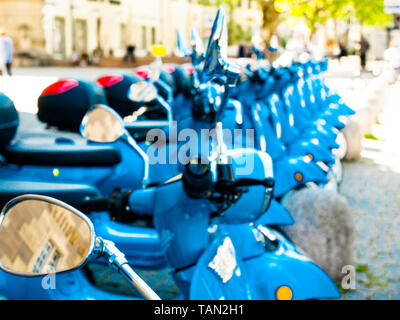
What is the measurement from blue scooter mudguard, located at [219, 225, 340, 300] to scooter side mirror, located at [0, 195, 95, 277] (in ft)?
3.30

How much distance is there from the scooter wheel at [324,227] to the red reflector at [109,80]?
2.31 metres

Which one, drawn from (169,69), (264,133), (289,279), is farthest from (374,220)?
(289,279)

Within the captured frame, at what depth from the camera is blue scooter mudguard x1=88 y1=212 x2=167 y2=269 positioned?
269 centimetres

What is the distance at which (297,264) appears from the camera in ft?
6.44

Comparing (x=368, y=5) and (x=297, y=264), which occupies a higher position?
(x=368, y=5)

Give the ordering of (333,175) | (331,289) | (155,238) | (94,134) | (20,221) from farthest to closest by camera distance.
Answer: (333,175), (155,238), (94,134), (331,289), (20,221)

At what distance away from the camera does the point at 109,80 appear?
488cm

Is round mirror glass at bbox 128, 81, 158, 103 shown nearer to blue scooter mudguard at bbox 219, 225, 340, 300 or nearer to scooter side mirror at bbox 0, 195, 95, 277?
blue scooter mudguard at bbox 219, 225, 340, 300

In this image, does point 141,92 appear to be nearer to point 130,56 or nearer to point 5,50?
point 5,50

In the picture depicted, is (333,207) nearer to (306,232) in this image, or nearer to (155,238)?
(306,232)

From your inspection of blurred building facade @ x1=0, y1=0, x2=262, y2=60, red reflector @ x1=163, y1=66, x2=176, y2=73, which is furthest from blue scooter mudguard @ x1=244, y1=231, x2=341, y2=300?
blurred building facade @ x1=0, y1=0, x2=262, y2=60

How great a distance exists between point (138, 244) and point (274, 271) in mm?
961
